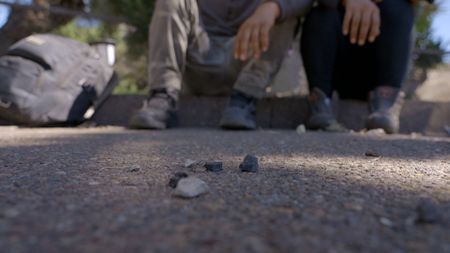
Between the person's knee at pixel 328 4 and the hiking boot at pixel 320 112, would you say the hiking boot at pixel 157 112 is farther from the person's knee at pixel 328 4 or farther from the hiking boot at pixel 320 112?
the person's knee at pixel 328 4

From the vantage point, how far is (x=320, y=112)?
185 cm

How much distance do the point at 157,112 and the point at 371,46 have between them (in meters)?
0.98

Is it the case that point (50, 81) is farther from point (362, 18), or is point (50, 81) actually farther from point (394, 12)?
point (394, 12)

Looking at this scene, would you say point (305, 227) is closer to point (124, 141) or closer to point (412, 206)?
point (412, 206)

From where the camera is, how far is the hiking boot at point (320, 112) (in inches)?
71.6

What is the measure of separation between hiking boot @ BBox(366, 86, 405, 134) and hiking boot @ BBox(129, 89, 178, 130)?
840 mm

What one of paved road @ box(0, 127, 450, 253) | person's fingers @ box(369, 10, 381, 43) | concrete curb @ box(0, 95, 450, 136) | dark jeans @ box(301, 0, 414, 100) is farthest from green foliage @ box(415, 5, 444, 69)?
paved road @ box(0, 127, 450, 253)

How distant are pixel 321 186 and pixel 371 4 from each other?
1.19m

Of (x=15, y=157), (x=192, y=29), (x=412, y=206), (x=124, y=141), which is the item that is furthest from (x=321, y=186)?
(x=192, y=29)

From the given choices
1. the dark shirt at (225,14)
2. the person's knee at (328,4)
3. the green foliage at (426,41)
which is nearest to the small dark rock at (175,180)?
the person's knee at (328,4)

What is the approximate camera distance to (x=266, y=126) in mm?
2195

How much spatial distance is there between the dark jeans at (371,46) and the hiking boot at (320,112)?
36 millimetres

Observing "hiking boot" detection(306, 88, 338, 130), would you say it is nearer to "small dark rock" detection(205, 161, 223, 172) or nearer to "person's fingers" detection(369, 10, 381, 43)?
"person's fingers" detection(369, 10, 381, 43)

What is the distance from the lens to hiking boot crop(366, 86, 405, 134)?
5.80 ft
